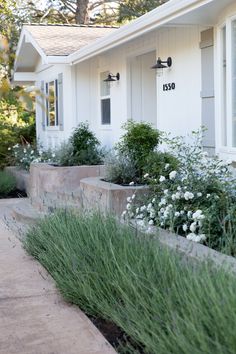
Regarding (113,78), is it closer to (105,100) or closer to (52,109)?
(105,100)

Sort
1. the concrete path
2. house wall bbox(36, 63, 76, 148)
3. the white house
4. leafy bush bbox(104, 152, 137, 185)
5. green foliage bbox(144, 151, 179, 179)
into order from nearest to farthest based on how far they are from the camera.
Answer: the concrete path → the white house → green foliage bbox(144, 151, 179, 179) → leafy bush bbox(104, 152, 137, 185) → house wall bbox(36, 63, 76, 148)

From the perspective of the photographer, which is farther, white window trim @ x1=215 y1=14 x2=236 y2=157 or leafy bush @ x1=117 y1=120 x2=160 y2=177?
leafy bush @ x1=117 y1=120 x2=160 y2=177

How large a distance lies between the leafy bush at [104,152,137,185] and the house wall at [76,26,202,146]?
1146mm

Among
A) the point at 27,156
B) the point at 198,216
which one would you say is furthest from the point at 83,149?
the point at 198,216

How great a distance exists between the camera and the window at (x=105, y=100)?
549 inches

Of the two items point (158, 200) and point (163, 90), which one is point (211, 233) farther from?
point (163, 90)

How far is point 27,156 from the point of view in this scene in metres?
16.0

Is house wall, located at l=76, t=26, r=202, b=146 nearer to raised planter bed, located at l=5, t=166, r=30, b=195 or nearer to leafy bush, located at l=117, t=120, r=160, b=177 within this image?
leafy bush, located at l=117, t=120, r=160, b=177

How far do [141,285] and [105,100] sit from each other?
1005cm

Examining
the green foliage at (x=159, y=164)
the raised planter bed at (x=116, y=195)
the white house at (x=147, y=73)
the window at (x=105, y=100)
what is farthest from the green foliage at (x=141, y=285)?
the window at (x=105, y=100)

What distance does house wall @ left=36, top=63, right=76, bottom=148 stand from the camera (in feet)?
48.4

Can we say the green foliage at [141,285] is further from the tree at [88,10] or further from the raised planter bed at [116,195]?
the tree at [88,10]

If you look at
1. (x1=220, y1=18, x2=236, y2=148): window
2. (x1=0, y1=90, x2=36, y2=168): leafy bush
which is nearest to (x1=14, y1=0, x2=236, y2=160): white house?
(x1=220, y1=18, x2=236, y2=148): window

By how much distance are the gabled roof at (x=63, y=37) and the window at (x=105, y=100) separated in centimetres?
108
